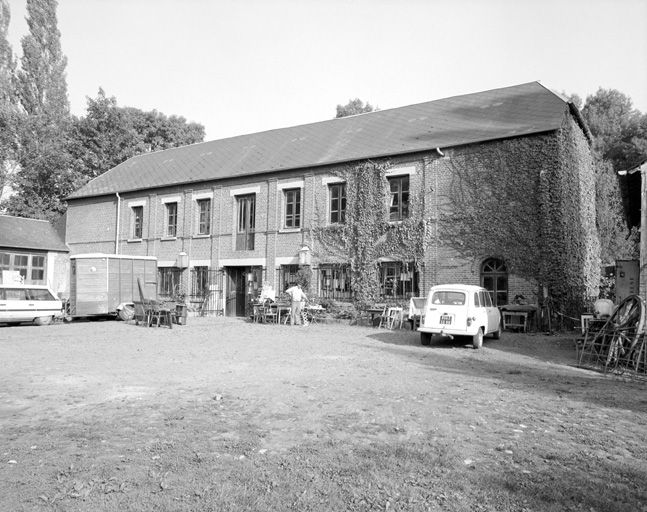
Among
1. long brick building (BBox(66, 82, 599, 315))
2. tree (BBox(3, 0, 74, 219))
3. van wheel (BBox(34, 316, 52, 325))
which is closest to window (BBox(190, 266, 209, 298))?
long brick building (BBox(66, 82, 599, 315))

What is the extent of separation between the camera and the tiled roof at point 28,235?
93.1 ft

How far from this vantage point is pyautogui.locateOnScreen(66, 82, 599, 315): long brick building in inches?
713

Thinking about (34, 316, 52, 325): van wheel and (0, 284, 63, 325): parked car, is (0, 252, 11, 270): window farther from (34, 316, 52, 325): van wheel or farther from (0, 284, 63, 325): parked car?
(34, 316, 52, 325): van wheel

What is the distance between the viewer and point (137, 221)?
1164 inches

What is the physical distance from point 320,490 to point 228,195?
22.9m

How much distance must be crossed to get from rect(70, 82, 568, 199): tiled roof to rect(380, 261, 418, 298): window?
4544 mm

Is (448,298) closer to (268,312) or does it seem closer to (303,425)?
(303,425)

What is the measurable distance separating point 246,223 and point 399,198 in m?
7.90

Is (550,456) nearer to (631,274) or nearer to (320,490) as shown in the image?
(320,490)

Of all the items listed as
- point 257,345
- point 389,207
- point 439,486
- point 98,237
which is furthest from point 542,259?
point 98,237

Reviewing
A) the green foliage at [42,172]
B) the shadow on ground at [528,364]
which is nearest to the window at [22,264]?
the green foliage at [42,172]

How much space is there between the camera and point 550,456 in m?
Answer: 4.65

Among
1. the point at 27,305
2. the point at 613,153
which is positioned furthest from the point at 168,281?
the point at 613,153

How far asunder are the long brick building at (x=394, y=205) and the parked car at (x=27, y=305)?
717 cm
